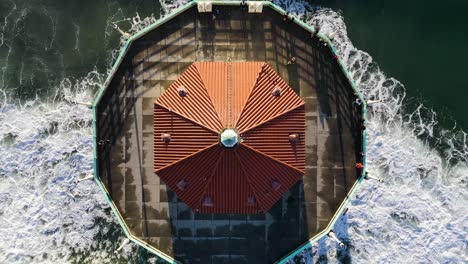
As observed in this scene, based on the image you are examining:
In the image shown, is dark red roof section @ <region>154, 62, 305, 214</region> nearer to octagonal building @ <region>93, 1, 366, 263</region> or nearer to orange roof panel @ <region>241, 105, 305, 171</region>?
orange roof panel @ <region>241, 105, 305, 171</region>

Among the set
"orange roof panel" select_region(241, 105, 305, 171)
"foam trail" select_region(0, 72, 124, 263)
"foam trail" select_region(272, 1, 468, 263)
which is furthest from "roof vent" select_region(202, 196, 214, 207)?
"foam trail" select_region(272, 1, 468, 263)

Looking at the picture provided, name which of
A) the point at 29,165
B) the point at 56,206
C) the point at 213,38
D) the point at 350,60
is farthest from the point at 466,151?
the point at 29,165

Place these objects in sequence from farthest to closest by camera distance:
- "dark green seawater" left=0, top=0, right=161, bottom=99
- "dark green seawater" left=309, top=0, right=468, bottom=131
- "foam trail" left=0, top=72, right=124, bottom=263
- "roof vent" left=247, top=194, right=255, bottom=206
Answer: "foam trail" left=0, top=72, right=124, bottom=263 → "dark green seawater" left=0, top=0, right=161, bottom=99 → "dark green seawater" left=309, top=0, right=468, bottom=131 → "roof vent" left=247, top=194, right=255, bottom=206

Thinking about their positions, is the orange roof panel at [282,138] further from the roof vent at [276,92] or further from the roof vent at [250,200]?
the roof vent at [250,200]

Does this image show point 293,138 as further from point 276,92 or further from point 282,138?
point 276,92

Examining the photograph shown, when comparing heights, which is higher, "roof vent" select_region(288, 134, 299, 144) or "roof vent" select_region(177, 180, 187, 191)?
"roof vent" select_region(288, 134, 299, 144)

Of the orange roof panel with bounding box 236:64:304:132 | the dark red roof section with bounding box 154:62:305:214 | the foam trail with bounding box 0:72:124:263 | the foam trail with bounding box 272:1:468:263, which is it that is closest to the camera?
the dark red roof section with bounding box 154:62:305:214

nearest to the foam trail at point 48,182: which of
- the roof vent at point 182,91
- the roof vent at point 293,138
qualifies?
the roof vent at point 182,91
